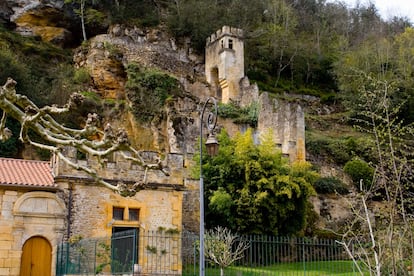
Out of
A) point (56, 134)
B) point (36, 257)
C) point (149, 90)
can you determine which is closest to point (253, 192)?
point (36, 257)

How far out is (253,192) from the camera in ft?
87.0

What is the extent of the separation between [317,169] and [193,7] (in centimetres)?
1805

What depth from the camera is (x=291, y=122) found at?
36.3 m

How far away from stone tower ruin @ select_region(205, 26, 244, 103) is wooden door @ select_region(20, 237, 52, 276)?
24.1 metres

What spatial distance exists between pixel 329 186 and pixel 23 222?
18.8m

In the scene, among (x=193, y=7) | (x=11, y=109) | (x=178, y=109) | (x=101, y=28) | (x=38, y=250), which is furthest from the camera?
(x=193, y=7)

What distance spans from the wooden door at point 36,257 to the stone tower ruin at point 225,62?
2410 centimetres

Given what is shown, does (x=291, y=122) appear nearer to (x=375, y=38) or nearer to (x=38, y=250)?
(x=38, y=250)

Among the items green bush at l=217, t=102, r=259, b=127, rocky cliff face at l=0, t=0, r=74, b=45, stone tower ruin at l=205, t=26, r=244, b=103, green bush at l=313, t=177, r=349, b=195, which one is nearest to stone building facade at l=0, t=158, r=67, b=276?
green bush at l=313, t=177, r=349, b=195

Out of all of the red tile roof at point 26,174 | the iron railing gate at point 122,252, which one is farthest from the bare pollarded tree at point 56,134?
the red tile roof at point 26,174

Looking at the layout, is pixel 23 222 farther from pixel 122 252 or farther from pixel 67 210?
pixel 122 252

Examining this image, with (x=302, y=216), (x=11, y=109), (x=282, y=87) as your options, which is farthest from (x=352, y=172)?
(x=11, y=109)

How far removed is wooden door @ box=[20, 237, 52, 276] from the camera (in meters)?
20.5

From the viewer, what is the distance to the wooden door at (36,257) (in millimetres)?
20484
